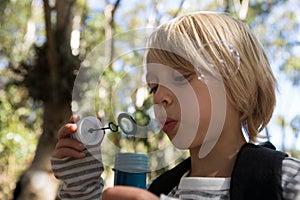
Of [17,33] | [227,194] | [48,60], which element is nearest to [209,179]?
[227,194]

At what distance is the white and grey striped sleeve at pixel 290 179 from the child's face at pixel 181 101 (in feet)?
0.34

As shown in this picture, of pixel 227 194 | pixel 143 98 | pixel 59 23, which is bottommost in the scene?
pixel 227 194

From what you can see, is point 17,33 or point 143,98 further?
point 17,33

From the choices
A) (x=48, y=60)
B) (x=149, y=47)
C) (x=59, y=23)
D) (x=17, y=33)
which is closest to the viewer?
(x=149, y=47)

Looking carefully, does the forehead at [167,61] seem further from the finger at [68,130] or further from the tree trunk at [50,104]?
the tree trunk at [50,104]

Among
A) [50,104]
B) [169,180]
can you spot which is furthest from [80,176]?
[50,104]

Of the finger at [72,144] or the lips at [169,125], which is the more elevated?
the lips at [169,125]

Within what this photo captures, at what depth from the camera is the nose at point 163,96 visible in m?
0.66

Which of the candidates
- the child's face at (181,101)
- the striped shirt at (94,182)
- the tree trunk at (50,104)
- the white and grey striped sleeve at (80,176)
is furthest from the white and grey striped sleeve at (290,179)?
the tree trunk at (50,104)

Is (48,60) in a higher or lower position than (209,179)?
higher

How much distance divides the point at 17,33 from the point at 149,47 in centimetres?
641

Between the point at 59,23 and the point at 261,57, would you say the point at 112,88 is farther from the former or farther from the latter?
the point at 59,23

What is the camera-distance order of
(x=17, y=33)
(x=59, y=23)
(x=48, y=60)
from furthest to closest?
(x=17, y=33)
(x=59, y=23)
(x=48, y=60)

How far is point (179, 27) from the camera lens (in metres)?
0.74
